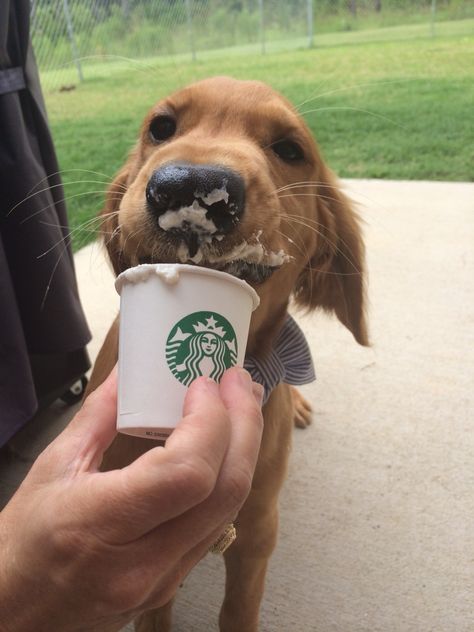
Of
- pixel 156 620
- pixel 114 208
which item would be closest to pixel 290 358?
pixel 114 208

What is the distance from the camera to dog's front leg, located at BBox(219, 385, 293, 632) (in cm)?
143

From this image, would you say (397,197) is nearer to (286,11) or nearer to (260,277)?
(260,277)

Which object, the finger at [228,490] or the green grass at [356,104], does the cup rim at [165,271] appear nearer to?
the finger at [228,490]

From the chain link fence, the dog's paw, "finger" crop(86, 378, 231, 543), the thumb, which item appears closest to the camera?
"finger" crop(86, 378, 231, 543)

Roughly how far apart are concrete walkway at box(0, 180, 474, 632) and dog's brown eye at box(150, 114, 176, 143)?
125 centimetres

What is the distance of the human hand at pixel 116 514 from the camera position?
0.65m

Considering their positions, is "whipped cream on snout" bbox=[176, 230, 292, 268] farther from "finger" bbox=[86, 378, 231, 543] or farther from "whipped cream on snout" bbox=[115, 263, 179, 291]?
"finger" bbox=[86, 378, 231, 543]

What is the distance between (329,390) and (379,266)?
1.24 meters

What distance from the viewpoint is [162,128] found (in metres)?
1.41

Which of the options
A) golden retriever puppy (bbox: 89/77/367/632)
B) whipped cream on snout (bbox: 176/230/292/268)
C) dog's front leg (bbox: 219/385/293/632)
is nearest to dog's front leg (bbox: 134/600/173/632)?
golden retriever puppy (bbox: 89/77/367/632)

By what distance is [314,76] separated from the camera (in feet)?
24.5

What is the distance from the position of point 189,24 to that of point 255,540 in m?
8.74

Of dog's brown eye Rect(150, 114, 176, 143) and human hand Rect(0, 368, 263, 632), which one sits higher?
dog's brown eye Rect(150, 114, 176, 143)

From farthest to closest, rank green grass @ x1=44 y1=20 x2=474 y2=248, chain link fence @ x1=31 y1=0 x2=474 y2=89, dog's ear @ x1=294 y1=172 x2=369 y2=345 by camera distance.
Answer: chain link fence @ x1=31 y1=0 x2=474 y2=89 < green grass @ x1=44 y1=20 x2=474 y2=248 < dog's ear @ x1=294 y1=172 x2=369 y2=345
